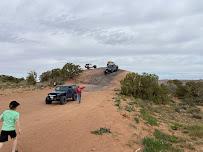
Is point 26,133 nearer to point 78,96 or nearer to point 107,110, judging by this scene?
point 107,110

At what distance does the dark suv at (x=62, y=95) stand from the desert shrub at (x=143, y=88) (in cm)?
526

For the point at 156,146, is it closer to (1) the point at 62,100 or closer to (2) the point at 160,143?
(2) the point at 160,143

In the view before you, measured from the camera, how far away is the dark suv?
3209 centimetres

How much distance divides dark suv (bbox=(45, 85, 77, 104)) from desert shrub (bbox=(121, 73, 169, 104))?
526cm

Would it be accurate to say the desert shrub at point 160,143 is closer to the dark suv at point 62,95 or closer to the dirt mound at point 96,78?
the dark suv at point 62,95

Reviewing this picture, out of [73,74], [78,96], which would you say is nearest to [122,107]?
[78,96]

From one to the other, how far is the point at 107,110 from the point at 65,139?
780 centimetres

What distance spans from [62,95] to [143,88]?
8.82 metres

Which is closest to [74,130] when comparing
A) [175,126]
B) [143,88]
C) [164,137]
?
[164,137]

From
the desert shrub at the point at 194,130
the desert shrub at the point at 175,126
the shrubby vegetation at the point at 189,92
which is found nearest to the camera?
the desert shrub at the point at 194,130

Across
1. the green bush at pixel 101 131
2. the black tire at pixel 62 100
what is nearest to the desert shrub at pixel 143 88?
the black tire at pixel 62 100

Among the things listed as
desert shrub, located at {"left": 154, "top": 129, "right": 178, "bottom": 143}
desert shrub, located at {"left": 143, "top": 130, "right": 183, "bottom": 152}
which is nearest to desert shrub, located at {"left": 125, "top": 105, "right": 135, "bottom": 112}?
desert shrub, located at {"left": 154, "top": 129, "right": 178, "bottom": 143}

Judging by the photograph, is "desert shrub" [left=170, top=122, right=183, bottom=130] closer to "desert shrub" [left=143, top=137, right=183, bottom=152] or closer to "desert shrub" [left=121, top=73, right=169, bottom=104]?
"desert shrub" [left=143, top=137, right=183, bottom=152]

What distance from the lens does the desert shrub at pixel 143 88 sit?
1475 inches
